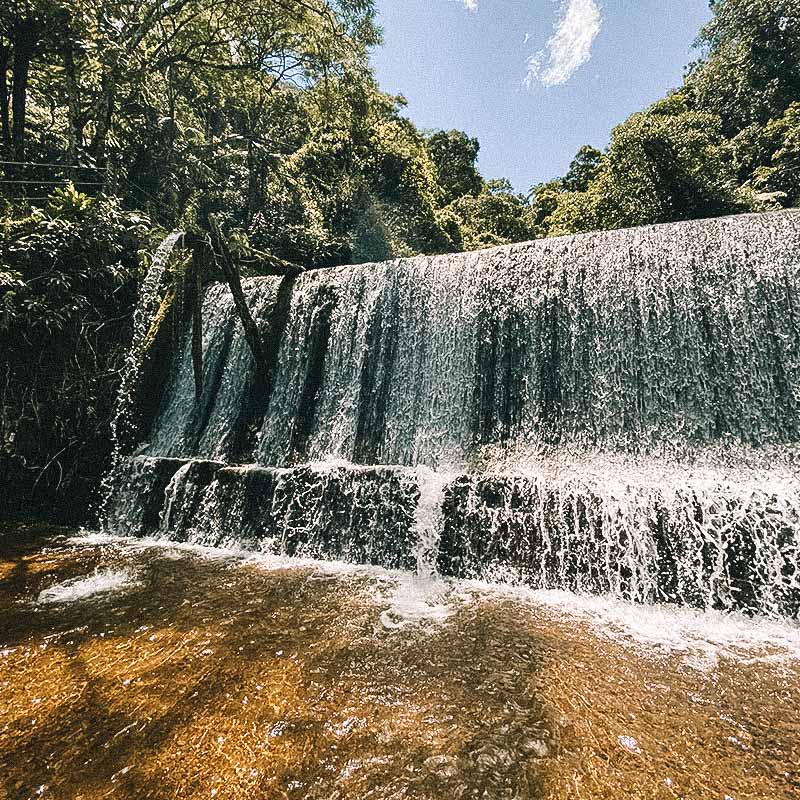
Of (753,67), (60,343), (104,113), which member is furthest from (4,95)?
(753,67)

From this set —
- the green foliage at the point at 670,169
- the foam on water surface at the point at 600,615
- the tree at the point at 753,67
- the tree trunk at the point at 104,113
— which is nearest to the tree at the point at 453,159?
the tree at the point at 753,67

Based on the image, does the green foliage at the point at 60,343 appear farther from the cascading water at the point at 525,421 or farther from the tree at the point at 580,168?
the tree at the point at 580,168

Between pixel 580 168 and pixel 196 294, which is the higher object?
pixel 580 168

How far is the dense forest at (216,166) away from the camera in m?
7.27

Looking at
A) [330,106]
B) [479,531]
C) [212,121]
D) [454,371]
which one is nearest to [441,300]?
[454,371]

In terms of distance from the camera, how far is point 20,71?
10.3m

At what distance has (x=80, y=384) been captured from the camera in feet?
24.8

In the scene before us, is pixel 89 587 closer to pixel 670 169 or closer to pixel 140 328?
pixel 140 328

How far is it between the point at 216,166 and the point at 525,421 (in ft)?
55.5

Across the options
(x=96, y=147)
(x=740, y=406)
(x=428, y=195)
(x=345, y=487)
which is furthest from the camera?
(x=428, y=195)

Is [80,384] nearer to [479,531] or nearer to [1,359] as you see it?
[1,359]

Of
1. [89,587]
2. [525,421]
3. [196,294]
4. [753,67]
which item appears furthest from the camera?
[753,67]

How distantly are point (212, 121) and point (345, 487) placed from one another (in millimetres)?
23479

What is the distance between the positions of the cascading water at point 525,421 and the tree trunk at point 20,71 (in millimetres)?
5606
